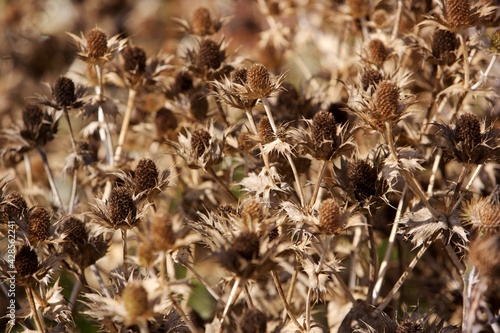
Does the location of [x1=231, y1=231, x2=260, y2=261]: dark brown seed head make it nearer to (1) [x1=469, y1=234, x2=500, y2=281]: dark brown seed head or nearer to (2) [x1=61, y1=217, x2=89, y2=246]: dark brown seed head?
(1) [x1=469, y1=234, x2=500, y2=281]: dark brown seed head

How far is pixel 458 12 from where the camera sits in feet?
6.47

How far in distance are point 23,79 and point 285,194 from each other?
3047 mm

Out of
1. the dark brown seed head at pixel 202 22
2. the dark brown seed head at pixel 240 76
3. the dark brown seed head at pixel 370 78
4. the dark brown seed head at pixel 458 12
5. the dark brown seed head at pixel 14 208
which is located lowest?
the dark brown seed head at pixel 14 208

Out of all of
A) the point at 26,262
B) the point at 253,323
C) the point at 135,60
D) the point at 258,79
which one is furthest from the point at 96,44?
the point at 253,323

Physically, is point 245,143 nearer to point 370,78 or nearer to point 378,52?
point 370,78

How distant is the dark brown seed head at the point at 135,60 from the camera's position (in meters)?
2.37

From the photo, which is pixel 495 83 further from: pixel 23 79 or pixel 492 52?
pixel 23 79

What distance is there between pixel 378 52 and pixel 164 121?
3.07 ft

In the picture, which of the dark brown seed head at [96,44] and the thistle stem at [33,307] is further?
the dark brown seed head at [96,44]

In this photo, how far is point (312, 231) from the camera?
167 cm

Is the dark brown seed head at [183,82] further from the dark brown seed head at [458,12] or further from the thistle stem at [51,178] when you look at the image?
the dark brown seed head at [458,12]

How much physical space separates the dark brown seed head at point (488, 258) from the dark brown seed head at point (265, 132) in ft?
2.40

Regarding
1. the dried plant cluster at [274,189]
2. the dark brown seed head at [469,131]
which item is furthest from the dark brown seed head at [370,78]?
the dark brown seed head at [469,131]

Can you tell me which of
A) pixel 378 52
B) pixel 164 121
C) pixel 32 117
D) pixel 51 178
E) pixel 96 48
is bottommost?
pixel 51 178
